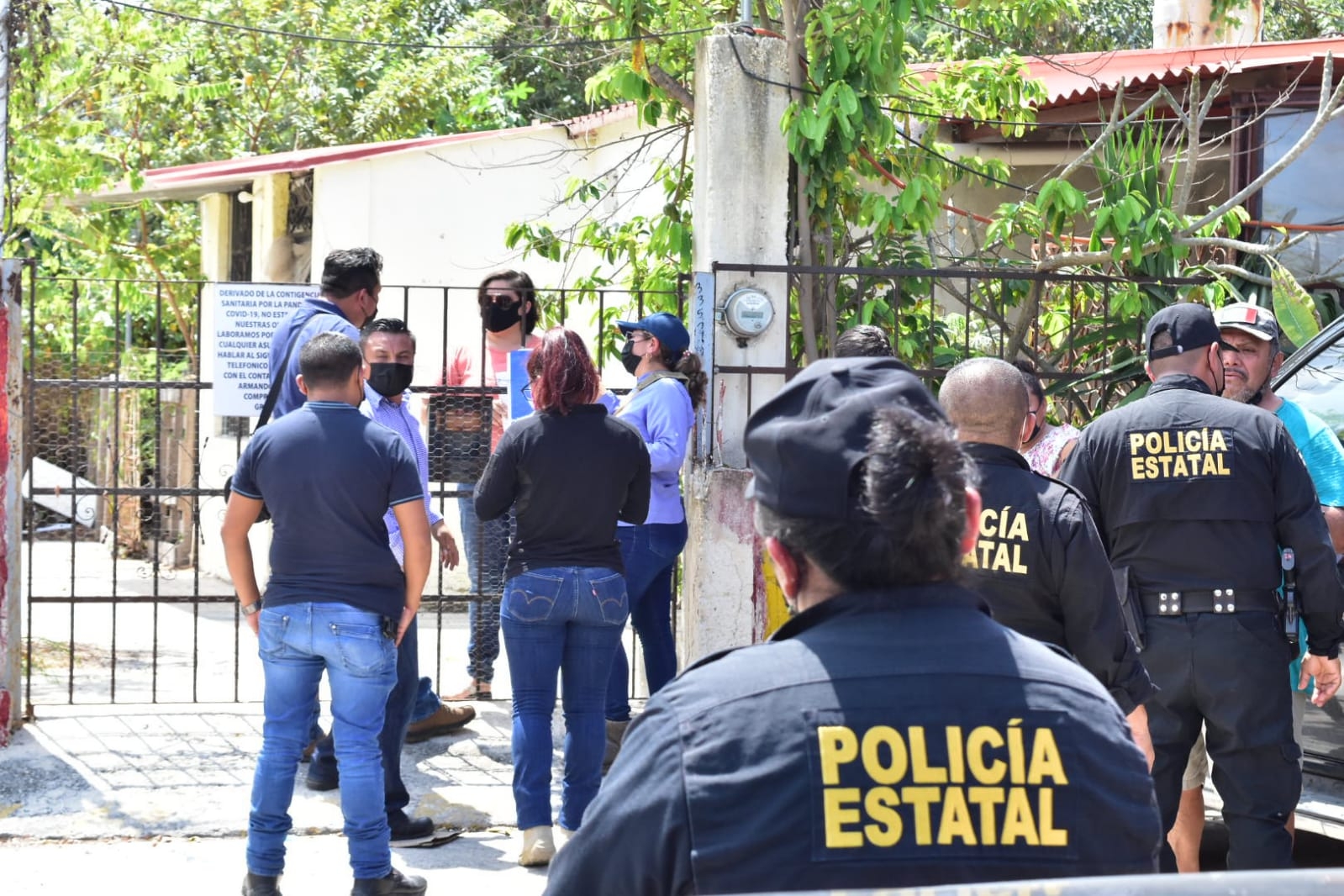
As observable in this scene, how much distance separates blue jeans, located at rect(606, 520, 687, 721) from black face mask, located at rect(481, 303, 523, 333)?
1191 millimetres

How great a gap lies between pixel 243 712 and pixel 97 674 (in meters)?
1.80

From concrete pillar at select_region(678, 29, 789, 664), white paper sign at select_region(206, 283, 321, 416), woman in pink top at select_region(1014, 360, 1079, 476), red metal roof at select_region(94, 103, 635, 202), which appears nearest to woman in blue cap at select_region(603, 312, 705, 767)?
concrete pillar at select_region(678, 29, 789, 664)

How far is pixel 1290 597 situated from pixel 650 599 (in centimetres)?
243

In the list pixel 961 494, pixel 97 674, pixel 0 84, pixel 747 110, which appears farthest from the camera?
pixel 97 674

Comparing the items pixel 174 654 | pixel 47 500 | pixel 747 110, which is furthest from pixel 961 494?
pixel 47 500

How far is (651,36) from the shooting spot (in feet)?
21.3

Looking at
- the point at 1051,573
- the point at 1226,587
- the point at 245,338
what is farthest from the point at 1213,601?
the point at 245,338

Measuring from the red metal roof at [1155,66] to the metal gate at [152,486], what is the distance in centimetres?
310

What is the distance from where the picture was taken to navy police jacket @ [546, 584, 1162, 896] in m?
1.51

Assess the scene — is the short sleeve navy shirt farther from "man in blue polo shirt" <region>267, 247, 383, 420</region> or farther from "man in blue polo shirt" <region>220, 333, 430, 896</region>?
"man in blue polo shirt" <region>267, 247, 383, 420</region>

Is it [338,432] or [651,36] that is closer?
[338,432]

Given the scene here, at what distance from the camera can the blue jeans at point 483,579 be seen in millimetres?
6457

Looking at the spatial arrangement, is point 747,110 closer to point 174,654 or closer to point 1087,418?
point 1087,418

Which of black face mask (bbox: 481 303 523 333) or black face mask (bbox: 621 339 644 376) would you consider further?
black face mask (bbox: 481 303 523 333)
